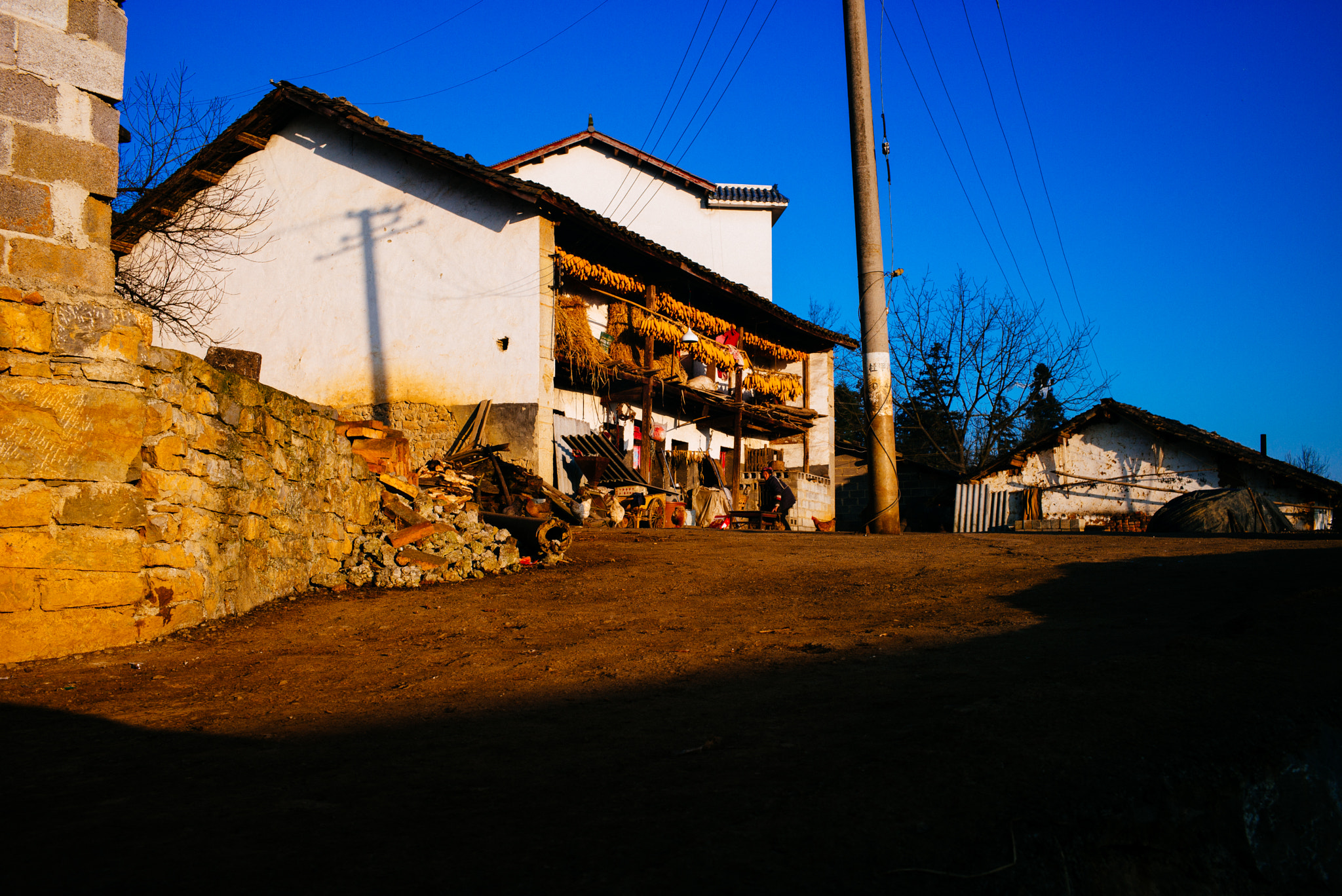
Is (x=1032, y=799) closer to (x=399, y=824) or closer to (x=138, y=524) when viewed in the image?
(x=399, y=824)

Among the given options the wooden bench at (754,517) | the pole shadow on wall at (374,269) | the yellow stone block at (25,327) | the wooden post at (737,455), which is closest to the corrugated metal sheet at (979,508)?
the wooden post at (737,455)

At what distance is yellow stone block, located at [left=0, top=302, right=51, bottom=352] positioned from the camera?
15.1ft

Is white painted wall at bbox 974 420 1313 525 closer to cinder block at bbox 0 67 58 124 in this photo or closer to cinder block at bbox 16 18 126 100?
cinder block at bbox 16 18 126 100

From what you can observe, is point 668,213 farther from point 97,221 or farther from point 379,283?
point 97,221

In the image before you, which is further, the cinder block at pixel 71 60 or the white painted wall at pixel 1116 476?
the white painted wall at pixel 1116 476

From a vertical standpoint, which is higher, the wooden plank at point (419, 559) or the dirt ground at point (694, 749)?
the wooden plank at point (419, 559)

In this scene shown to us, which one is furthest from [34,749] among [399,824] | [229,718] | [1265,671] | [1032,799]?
[1265,671]

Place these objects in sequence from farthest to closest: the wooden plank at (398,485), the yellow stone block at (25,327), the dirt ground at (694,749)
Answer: the wooden plank at (398,485), the yellow stone block at (25,327), the dirt ground at (694,749)

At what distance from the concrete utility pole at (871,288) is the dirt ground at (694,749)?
5.71 metres

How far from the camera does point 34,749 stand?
3.19m

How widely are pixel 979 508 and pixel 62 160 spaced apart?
Result: 20.1 metres

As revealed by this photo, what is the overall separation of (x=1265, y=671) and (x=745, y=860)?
7.39 ft

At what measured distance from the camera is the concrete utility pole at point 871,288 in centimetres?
1143

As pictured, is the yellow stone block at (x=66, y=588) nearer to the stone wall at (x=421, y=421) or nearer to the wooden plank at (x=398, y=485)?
the wooden plank at (x=398, y=485)
